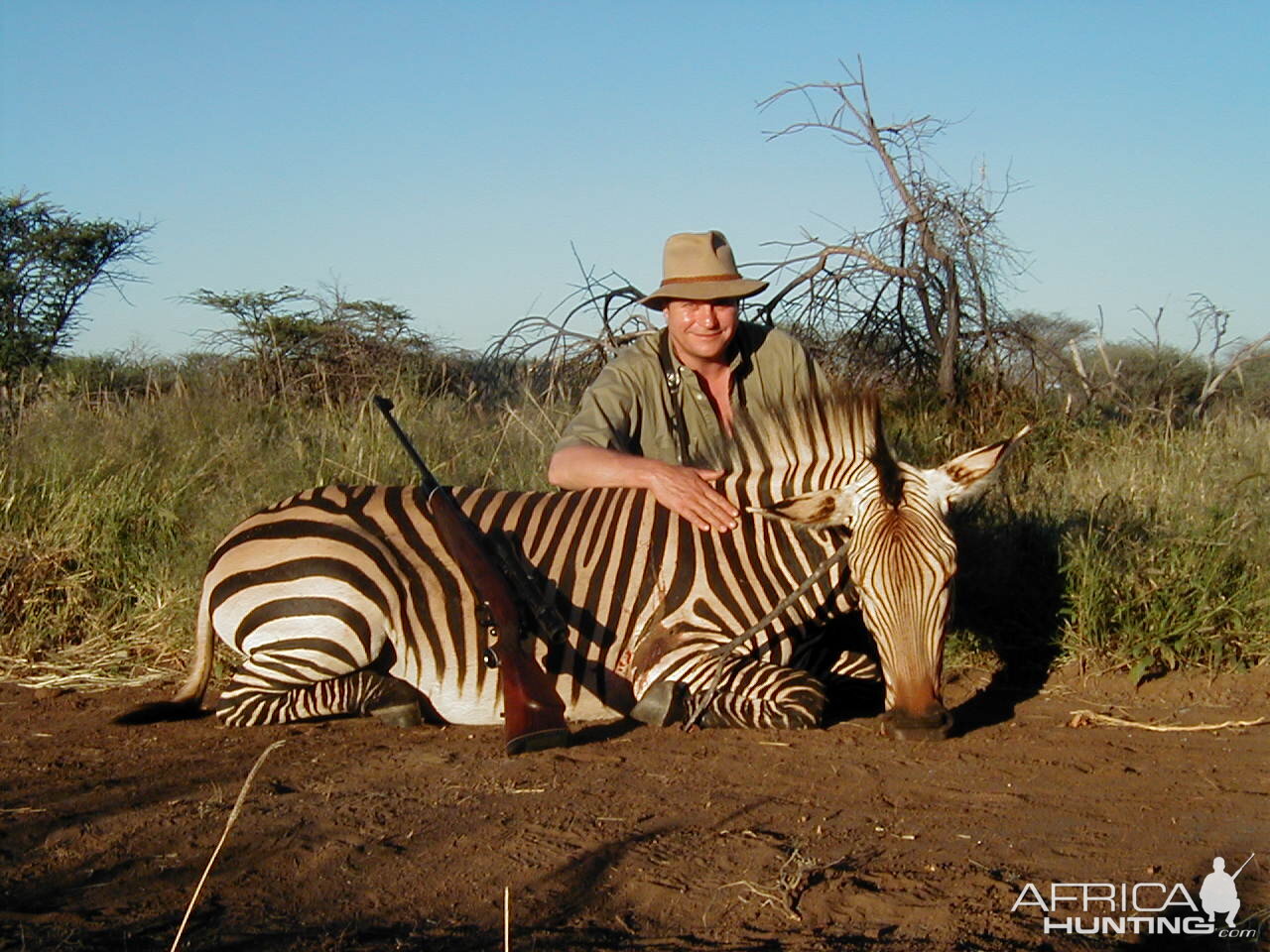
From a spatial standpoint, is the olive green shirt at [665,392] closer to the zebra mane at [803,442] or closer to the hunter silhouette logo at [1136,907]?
the zebra mane at [803,442]

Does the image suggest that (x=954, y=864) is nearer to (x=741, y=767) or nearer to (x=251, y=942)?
(x=741, y=767)

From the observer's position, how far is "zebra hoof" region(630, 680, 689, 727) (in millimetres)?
4254

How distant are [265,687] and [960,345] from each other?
471 centimetres

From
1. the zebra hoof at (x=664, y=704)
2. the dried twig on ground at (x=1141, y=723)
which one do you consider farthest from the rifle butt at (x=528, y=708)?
the dried twig on ground at (x=1141, y=723)

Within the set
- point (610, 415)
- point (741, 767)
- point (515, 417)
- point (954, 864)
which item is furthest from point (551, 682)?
point (515, 417)

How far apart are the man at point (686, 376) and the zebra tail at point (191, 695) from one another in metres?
1.40

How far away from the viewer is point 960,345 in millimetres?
7605

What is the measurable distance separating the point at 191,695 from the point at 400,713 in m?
0.80

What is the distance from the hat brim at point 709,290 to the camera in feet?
16.6

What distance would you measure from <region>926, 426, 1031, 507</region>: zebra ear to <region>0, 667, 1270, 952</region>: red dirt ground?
32.0 inches

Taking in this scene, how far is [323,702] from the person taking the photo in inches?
178

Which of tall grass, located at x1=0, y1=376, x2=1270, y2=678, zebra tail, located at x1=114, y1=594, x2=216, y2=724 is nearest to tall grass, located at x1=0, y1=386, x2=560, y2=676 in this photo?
tall grass, located at x1=0, y1=376, x2=1270, y2=678

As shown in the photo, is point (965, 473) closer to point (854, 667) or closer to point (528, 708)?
point (854, 667)

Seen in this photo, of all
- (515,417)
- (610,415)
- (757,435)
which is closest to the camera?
(757,435)
